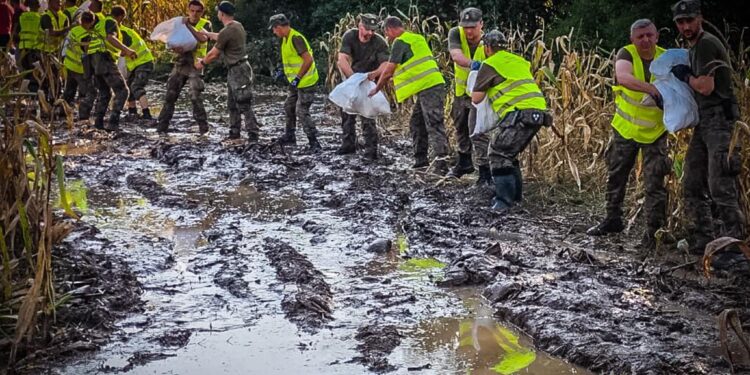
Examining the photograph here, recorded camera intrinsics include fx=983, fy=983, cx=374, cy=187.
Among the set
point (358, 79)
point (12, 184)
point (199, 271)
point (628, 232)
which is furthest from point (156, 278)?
point (358, 79)

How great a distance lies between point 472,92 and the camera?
29.8 ft

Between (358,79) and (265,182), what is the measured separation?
173 cm

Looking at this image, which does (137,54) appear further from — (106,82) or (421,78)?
(421,78)

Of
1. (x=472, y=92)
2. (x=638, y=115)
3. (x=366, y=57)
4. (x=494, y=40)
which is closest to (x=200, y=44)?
(x=366, y=57)

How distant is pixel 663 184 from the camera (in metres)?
7.70

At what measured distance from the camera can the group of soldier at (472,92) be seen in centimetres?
698

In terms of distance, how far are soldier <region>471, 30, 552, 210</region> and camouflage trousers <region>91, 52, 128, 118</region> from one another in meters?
6.87

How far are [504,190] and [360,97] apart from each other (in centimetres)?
287

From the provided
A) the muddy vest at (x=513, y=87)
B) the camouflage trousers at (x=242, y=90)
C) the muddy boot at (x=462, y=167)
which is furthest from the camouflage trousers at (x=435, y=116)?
the camouflage trousers at (x=242, y=90)

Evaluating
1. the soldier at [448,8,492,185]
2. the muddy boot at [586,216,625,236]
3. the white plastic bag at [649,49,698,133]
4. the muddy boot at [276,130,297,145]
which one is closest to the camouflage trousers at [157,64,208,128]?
the muddy boot at [276,130,297,145]

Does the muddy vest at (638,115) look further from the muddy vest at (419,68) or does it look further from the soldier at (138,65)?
the soldier at (138,65)

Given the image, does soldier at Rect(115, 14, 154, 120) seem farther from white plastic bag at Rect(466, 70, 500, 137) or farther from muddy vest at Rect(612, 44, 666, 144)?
muddy vest at Rect(612, 44, 666, 144)

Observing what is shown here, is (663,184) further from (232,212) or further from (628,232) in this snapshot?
(232,212)

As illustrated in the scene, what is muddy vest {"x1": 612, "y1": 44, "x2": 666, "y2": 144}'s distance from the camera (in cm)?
748
